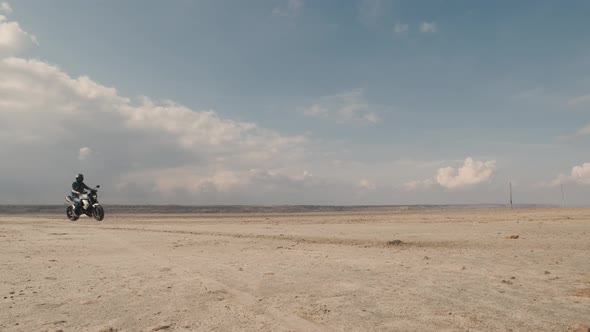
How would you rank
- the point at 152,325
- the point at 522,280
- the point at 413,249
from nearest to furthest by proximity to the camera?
the point at 152,325 → the point at 522,280 → the point at 413,249

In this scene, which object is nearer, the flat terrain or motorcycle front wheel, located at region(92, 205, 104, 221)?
the flat terrain

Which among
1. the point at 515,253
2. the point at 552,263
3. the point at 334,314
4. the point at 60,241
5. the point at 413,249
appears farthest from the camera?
the point at 60,241

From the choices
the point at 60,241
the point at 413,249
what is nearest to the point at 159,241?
the point at 60,241

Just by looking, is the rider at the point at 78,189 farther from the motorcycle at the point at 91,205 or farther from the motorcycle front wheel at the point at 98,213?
the motorcycle front wheel at the point at 98,213

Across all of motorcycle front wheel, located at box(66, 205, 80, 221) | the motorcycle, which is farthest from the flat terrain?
motorcycle front wheel, located at box(66, 205, 80, 221)

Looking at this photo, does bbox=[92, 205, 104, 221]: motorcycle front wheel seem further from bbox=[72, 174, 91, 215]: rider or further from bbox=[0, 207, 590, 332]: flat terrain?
bbox=[0, 207, 590, 332]: flat terrain

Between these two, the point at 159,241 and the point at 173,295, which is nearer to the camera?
the point at 173,295

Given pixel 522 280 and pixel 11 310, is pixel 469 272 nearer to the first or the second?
pixel 522 280

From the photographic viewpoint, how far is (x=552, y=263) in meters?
7.94

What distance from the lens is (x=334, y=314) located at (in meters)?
4.31

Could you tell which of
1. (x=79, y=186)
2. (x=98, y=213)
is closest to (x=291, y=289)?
(x=98, y=213)

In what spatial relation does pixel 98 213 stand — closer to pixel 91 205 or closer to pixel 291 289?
pixel 91 205

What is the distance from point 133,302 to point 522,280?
6312 millimetres

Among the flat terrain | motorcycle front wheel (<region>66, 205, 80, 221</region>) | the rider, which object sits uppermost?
the rider
